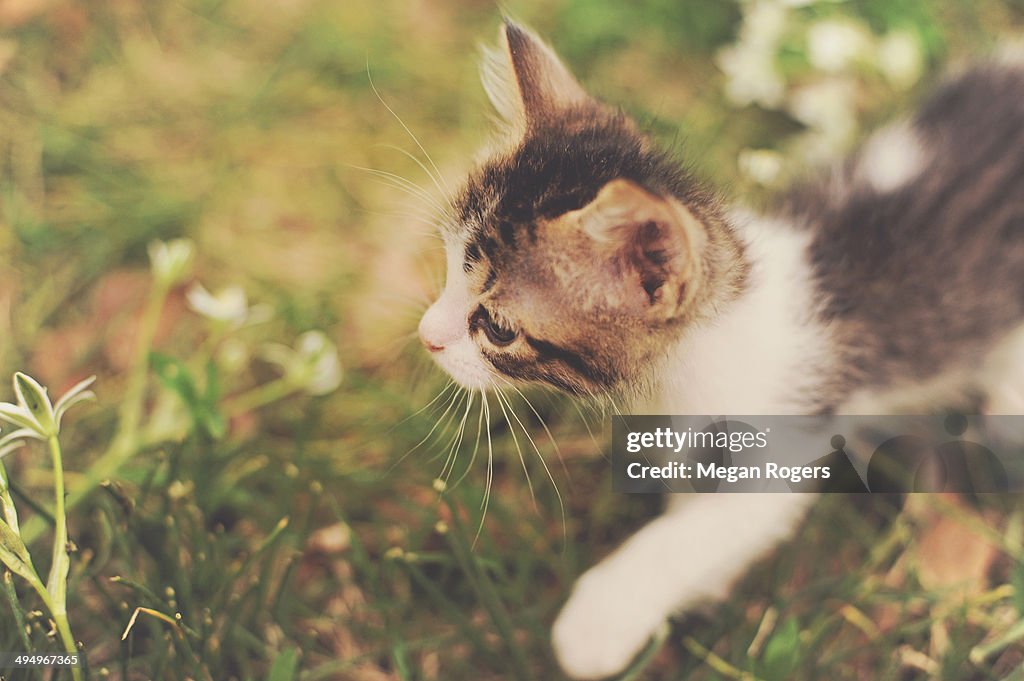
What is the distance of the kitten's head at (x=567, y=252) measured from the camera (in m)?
0.86

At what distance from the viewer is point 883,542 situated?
1387mm

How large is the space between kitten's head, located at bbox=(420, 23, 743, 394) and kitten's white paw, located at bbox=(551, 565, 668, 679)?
36 cm

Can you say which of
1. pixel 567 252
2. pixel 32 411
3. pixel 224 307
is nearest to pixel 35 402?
pixel 32 411

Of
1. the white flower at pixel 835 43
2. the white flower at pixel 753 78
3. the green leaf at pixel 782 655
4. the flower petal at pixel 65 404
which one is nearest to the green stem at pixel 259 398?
the flower petal at pixel 65 404

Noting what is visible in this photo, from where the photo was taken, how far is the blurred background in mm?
1206

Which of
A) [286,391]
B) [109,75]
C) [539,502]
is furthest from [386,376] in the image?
[109,75]

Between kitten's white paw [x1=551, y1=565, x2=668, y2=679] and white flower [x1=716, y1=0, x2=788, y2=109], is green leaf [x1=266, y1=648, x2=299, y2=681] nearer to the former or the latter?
kitten's white paw [x1=551, y1=565, x2=668, y2=679]

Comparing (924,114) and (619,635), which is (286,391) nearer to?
(619,635)

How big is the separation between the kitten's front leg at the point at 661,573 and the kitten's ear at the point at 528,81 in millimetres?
656

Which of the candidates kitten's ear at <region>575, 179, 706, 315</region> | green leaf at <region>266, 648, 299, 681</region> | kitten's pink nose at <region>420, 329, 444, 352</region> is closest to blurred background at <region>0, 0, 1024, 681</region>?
green leaf at <region>266, 648, 299, 681</region>

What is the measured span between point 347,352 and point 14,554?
781mm

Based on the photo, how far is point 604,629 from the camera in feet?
3.86

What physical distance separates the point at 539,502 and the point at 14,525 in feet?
2.70

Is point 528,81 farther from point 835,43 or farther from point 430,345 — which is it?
point 835,43
